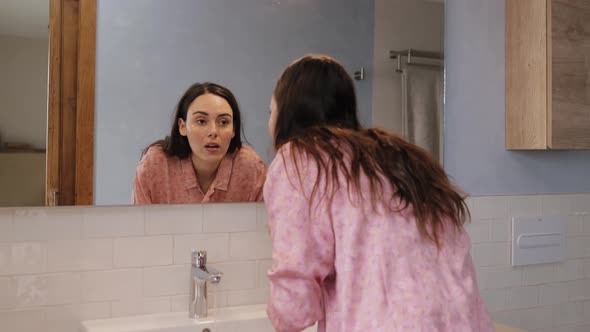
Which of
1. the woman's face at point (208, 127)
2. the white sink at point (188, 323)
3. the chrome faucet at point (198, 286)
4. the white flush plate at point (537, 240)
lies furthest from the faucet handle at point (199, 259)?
the white flush plate at point (537, 240)

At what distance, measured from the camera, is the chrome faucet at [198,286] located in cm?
161

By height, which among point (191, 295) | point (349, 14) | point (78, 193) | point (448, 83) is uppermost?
point (349, 14)

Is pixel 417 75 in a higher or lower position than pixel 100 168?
higher

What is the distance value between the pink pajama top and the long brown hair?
0.02 m

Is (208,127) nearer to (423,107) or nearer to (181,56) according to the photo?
(181,56)

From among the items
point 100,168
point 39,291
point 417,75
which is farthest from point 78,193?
point 417,75

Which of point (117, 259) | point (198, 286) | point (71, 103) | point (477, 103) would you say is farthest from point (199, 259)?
point (477, 103)

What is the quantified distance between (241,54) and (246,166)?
0.29 meters

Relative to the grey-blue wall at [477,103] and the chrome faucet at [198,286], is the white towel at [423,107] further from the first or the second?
the chrome faucet at [198,286]

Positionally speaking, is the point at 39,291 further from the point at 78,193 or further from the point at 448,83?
the point at 448,83

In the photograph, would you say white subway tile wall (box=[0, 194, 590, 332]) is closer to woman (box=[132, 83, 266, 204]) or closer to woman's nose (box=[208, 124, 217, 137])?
woman (box=[132, 83, 266, 204])

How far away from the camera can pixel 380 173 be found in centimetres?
119

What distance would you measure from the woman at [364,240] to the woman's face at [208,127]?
456 millimetres

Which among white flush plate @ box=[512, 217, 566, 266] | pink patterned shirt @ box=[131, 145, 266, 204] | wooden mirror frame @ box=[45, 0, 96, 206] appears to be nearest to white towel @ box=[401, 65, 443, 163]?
white flush plate @ box=[512, 217, 566, 266]
